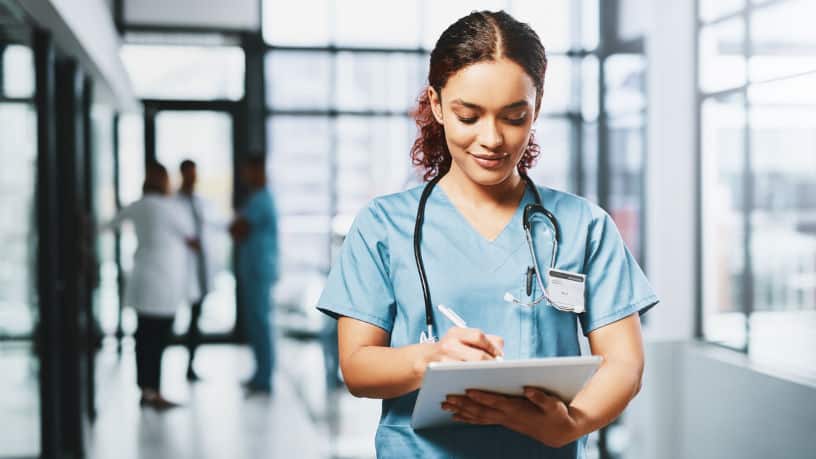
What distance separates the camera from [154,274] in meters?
4.75

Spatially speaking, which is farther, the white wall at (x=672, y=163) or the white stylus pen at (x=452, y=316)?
the white wall at (x=672, y=163)

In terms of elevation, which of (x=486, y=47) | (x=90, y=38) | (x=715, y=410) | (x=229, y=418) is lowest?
(x=229, y=418)

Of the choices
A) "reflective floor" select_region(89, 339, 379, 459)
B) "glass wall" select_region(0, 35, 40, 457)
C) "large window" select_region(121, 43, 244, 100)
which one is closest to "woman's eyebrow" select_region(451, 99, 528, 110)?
"glass wall" select_region(0, 35, 40, 457)

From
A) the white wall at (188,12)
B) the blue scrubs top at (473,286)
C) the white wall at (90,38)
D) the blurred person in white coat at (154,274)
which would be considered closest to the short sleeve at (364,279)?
the blue scrubs top at (473,286)

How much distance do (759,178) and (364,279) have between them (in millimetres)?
2527

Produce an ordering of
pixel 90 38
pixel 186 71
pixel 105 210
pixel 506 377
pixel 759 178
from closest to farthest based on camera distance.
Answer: pixel 506 377 < pixel 759 178 < pixel 90 38 < pixel 105 210 < pixel 186 71

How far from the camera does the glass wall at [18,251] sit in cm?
267

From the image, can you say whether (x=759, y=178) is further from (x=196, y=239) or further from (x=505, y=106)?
(x=196, y=239)

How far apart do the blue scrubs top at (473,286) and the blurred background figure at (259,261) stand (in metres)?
3.79

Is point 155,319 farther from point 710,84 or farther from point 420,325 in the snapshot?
point 420,325

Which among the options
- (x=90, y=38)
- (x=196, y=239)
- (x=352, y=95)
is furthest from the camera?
(x=352, y=95)

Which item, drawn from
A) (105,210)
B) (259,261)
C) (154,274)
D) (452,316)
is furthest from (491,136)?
(105,210)

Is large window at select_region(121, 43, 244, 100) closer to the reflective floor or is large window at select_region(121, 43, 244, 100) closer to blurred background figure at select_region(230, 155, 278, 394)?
blurred background figure at select_region(230, 155, 278, 394)

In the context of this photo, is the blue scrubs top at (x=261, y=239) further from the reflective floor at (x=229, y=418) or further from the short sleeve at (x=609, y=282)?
the short sleeve at (x=609, y=282)
